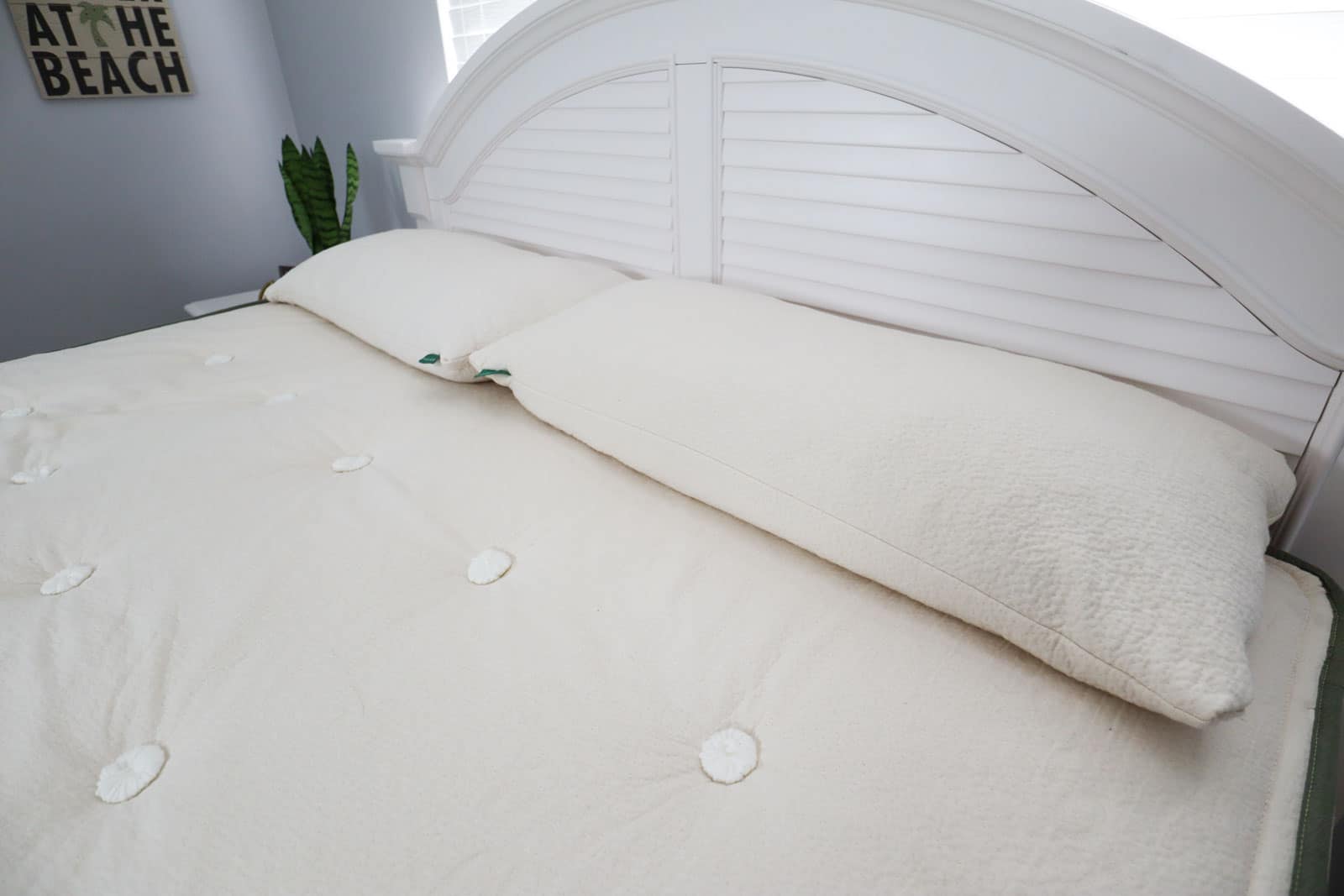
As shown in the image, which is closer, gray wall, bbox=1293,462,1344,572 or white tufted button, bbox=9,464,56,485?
gray wall, bbox=1293,462,1344,572

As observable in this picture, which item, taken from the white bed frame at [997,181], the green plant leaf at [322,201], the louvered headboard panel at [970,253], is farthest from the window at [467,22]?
the louvered headboard panel at [970,253]

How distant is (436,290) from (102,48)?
5.45ft

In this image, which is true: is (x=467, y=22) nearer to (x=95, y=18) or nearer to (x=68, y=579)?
(x=95, y=18)

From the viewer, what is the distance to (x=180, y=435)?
869 millimetres

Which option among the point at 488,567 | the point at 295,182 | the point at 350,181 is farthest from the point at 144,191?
the point at 488,567

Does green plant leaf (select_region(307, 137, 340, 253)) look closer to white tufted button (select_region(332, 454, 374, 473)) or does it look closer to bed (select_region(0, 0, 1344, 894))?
bed (select_region(0, 0, 1344, 894))

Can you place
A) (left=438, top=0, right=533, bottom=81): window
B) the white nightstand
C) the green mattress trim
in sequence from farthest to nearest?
the white nightstand → (left=438, top=0, right=533, bottom=81): window → the green mattress trim

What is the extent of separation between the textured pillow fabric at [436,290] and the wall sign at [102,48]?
44.9 inches

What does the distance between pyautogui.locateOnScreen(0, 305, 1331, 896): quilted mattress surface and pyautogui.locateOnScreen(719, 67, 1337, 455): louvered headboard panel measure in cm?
23

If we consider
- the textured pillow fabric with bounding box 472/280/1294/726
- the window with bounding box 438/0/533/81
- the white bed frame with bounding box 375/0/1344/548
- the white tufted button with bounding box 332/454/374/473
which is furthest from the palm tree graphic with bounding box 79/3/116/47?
the textured pillow fabric with bounding box 472/280/1294/726

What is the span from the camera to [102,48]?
1821 mm

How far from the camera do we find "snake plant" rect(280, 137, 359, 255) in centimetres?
184

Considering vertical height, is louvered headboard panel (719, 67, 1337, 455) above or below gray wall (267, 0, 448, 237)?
below

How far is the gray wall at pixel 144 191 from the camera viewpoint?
5.90ft
